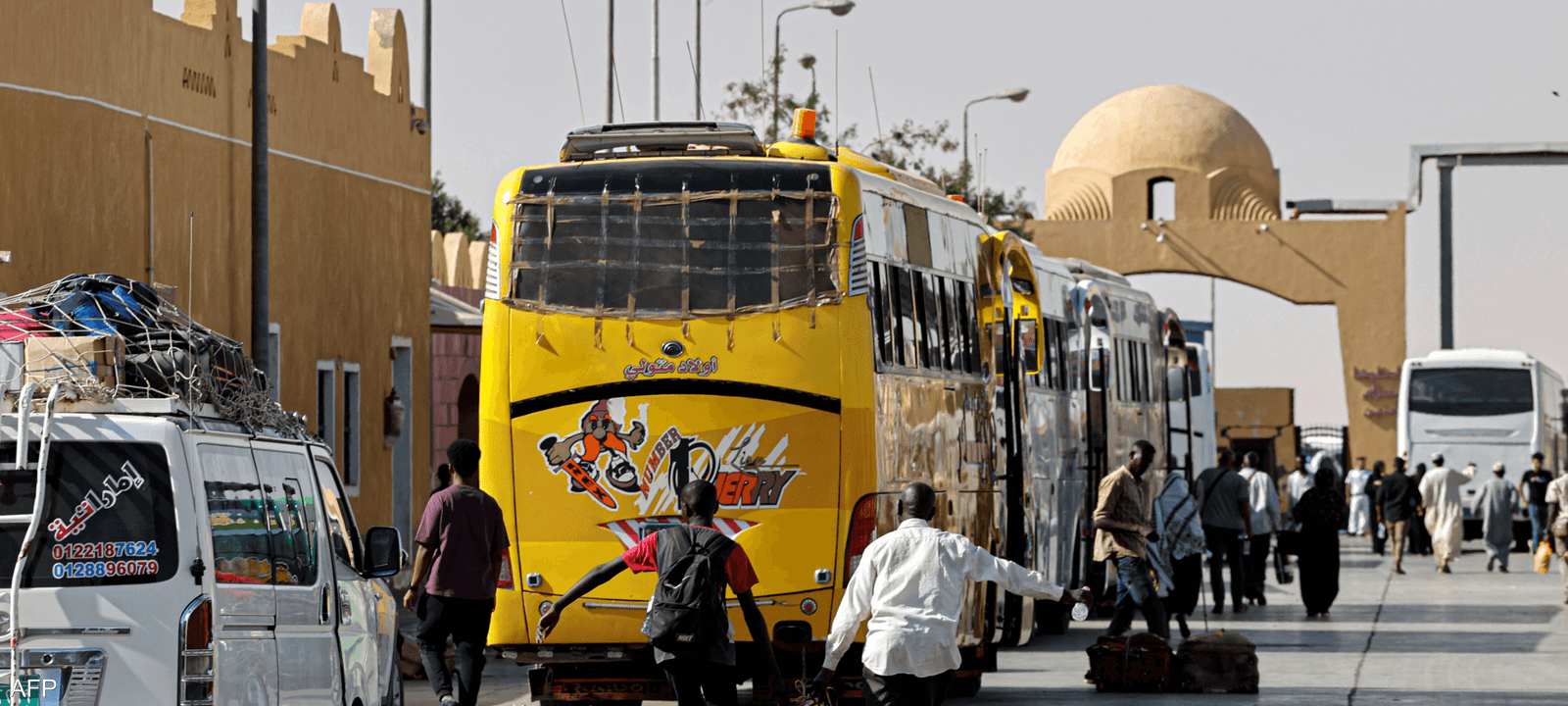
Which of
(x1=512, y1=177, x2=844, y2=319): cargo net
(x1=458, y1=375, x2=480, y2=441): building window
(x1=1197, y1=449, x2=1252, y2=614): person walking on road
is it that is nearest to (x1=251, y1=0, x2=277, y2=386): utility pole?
(x1=512, y1=177, x2=844, y2=319): cargo net

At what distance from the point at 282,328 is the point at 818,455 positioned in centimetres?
1127

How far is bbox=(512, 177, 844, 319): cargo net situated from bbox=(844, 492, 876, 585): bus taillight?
1.14 m

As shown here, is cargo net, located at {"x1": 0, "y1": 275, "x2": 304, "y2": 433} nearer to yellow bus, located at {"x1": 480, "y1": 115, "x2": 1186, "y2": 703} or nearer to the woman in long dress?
yellow bus, located at {"x1": 480, "y1": 115, "x2": 1186, "y2": 703}

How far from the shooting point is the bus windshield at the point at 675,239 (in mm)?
12609

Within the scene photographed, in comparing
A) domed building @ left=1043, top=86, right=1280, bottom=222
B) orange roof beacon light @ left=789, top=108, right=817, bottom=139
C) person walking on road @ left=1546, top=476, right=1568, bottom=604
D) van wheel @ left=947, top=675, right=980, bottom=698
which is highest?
domed building @ left=1043, top=86, right=1280, bottom=222

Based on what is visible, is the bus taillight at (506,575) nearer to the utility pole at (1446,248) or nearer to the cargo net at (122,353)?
the cargo net at (122,353)

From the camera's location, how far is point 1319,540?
898 inches

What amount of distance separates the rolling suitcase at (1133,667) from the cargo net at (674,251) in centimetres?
436

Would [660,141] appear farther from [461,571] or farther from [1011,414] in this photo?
[1011,414]

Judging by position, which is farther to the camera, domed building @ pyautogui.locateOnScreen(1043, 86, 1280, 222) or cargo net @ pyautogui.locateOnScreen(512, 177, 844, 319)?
domed building @ pyautogui.locateOnScreen(1043, 86, 1280, 222)

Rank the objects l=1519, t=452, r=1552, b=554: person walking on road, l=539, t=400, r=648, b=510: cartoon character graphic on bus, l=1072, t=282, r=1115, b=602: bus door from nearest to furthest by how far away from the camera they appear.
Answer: l=539, t=400, r=648, b=510: cartoon character graphic on bus < l=1072, t=282, r=1115, b=602: bus door < l=1519, t=452, r=1552, b=554: person walking on road

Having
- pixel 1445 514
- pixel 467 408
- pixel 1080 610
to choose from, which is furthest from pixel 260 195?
pixel 1445 514

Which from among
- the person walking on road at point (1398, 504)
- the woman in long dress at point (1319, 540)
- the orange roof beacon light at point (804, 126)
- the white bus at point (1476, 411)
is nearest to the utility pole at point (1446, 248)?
the white bus at point (1476, 411)

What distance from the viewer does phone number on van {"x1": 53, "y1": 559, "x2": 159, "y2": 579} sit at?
22.9ft
